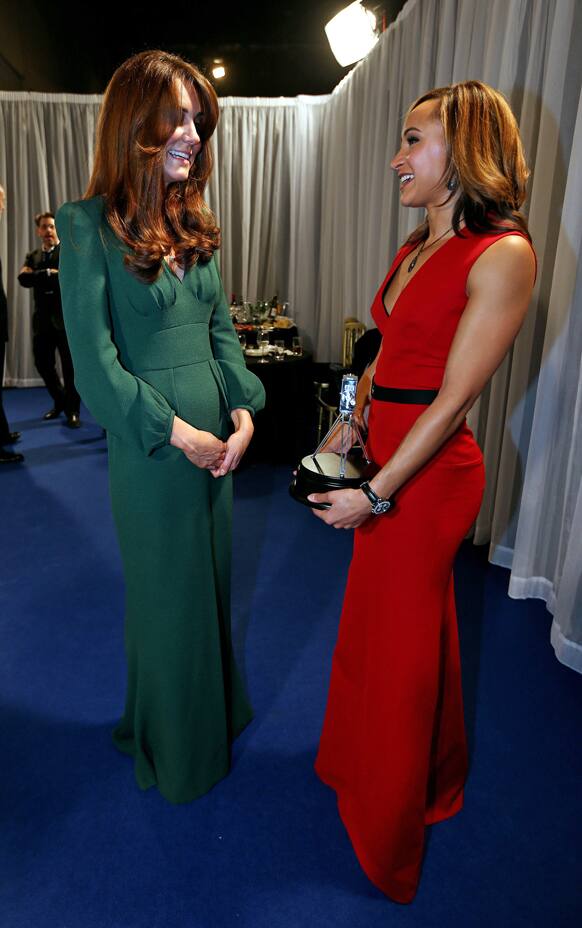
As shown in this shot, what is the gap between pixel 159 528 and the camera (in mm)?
1555

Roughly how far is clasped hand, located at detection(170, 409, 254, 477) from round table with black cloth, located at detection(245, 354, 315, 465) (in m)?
2.94

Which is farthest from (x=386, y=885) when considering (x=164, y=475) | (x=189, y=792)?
(x=164, y=475)

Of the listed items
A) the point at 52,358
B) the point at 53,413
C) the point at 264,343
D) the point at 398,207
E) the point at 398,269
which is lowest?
the point at 53,413

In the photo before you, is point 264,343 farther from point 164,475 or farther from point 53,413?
point 164,475

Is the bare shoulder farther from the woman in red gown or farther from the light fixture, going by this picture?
the light fixture

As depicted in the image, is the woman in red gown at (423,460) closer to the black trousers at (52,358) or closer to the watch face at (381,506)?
the watch face at (381,506)

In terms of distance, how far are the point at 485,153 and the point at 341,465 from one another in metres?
0.64

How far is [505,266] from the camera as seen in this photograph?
112 cm

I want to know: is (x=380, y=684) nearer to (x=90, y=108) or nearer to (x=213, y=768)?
(x=213, y=768)

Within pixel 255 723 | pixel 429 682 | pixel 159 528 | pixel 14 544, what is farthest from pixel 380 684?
pixel 14 544

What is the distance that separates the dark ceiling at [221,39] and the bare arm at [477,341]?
7.13m

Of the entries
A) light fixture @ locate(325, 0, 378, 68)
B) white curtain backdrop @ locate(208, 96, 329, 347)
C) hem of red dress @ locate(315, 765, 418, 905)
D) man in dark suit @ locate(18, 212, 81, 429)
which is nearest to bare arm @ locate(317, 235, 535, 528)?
hem of red dress @ locate(315, 765, 418, 905)

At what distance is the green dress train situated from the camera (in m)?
1.35

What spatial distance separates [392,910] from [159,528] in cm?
104
